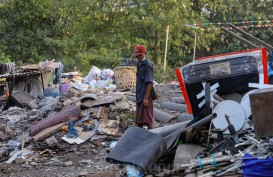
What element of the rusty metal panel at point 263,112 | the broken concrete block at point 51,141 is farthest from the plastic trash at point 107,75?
the rusty metal panel at point 263,112

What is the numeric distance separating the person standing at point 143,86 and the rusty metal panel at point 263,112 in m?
2.66

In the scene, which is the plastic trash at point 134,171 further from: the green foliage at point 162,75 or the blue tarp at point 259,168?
the green foliage at point 162,75

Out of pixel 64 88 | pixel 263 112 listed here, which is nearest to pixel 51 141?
pixel 263 112

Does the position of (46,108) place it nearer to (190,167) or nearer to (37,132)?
(37,132)

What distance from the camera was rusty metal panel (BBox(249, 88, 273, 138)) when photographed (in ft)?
14.6

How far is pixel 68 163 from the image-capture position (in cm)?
693

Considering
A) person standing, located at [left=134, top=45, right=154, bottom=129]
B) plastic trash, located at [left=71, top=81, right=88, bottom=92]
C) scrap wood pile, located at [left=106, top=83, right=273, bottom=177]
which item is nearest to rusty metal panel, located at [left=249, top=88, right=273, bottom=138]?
scrap wood pile, located at [left=106, top=83, right=273, bottom=177]

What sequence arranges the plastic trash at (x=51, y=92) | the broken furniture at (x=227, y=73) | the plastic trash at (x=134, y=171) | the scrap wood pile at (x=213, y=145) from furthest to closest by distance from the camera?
the plastic trash at (x=51, y=92) → the broken furniture at (x=227, y=73) → the plastic trash at (x=134, y=171) → the scrap wood pile at (x=213, y=145)

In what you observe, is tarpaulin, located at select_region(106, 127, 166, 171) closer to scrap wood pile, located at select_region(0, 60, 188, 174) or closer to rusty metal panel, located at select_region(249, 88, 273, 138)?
rusty metal panel, located at select_region(249, 88, 273, 138)

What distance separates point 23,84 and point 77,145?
659 centimetres

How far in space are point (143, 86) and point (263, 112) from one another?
287 cm

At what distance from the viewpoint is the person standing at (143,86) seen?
6.92 meters

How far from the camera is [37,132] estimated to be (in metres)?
8.32

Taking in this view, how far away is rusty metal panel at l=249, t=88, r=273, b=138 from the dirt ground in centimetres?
215
